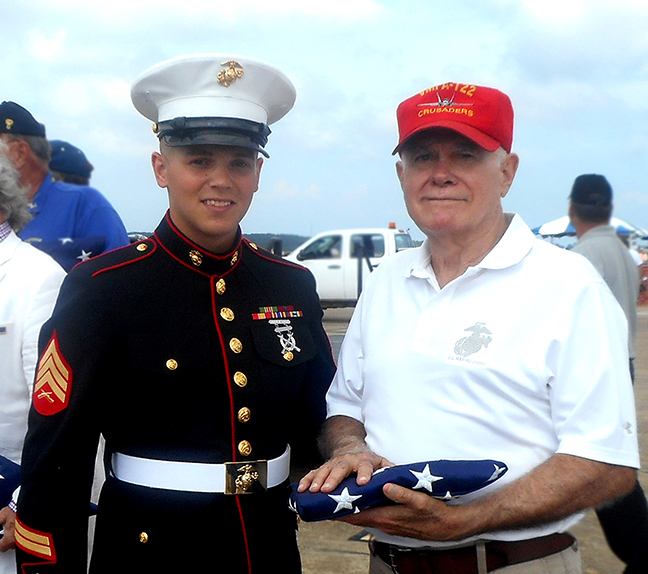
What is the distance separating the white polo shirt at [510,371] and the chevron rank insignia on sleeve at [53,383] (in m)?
0.71

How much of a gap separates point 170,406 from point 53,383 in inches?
10.8

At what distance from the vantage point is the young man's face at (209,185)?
1807 mm

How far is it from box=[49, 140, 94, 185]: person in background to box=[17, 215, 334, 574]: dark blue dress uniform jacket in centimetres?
216

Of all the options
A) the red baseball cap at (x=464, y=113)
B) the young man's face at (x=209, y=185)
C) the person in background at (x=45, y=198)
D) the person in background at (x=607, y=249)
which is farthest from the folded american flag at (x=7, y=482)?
the person in background at (x=607, y=249)

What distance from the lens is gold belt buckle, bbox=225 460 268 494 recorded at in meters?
1.75

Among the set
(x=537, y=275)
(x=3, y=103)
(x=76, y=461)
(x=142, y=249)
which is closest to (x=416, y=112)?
(x=537, y=275)

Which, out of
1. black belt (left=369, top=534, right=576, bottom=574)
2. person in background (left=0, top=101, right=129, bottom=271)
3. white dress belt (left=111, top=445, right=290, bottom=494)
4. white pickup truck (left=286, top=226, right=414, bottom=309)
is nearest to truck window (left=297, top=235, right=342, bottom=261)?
white pickup truck (left=286, top=226, right=414, bottom=309)

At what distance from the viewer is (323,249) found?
13789mm

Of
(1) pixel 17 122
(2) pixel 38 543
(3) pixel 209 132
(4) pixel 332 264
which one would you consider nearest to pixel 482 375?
(3) pixel 209 132

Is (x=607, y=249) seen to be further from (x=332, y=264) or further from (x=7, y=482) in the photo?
(x=332, y=264)

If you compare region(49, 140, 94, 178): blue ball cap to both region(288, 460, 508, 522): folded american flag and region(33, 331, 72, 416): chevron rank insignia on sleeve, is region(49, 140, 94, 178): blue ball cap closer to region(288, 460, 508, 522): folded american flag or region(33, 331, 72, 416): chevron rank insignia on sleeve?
region(33, 331, 72, 416): chevron rank insignia on sleeve

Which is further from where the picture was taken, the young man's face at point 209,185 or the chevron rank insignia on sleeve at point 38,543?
the young man's face at point 209,185

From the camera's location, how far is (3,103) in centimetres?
321

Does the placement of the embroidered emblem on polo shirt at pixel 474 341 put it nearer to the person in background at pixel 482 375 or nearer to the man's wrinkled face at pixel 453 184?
the person in background at pixel 482 375
